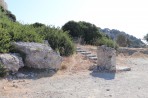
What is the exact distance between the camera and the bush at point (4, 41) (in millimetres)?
10500

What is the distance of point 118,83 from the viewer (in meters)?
10.5

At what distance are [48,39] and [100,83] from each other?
14.2 ft

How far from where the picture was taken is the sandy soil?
27.9ft

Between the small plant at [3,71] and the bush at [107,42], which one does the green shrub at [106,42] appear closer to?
the bush at [107,42]

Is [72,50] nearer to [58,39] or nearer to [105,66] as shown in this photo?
[58,39]

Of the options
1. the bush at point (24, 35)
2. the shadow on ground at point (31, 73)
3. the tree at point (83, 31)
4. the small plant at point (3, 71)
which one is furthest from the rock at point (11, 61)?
the tree at point (83, 31)

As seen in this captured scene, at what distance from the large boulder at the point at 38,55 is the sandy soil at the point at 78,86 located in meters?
0.49

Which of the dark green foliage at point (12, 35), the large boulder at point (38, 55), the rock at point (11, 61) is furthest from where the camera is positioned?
the large boulder at point (38, 55)

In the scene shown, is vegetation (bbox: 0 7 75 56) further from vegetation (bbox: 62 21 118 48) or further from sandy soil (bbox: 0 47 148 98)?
vegetation (bbox: 62 21 118 48)

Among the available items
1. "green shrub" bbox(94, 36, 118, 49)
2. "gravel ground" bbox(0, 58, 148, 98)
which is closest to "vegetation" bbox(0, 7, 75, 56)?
"gravel ground" bbox(0, 58, 148, 98)

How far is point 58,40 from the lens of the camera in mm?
13945

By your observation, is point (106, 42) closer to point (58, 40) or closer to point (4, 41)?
point (58, 40)

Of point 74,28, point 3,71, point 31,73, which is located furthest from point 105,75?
point 74,28

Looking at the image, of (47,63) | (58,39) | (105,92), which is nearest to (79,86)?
(105,92)
